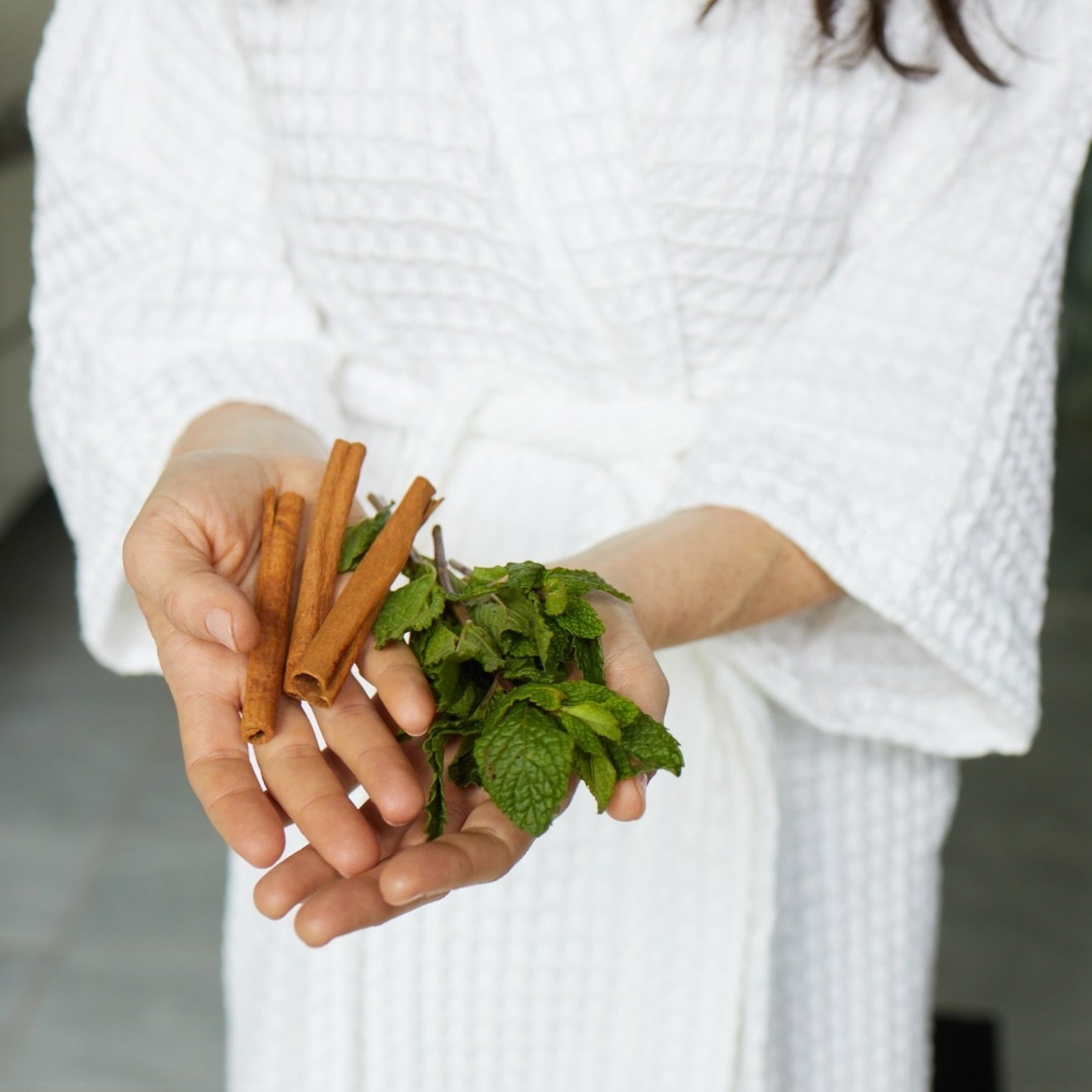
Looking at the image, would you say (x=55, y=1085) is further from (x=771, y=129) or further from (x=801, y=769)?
(x=771, y=129)

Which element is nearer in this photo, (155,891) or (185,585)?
(185,585)

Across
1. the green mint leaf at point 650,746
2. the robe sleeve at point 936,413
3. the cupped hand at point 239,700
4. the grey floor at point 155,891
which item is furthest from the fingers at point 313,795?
the grey floor at point 155,891

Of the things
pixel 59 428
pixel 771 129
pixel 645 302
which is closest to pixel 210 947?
pixel 59 428

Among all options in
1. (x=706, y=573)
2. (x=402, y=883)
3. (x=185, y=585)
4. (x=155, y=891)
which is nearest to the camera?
(x=402, y=883)

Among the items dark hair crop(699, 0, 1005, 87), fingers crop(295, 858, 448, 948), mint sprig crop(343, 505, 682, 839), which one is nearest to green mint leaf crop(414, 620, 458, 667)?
mint sprig crop(343, 505, 682, 839)

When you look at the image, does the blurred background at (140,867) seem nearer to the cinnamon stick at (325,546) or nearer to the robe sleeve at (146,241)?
the robe sleeve at (146,241)

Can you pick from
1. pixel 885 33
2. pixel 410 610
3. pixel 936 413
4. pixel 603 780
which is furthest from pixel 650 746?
pixel 885 33

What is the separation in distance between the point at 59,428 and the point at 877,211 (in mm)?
519

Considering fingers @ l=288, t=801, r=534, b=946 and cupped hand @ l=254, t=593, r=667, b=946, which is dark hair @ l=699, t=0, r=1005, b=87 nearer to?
cupped hand @ l=254, t=593, r=667, b=946

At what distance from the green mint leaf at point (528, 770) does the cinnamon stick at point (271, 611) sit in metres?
0.09

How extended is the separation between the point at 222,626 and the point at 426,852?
0.14 m

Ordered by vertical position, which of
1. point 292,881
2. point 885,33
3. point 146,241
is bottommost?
point 292,881

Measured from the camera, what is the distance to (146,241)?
2.67 ft

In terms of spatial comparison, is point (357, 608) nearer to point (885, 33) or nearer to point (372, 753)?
point (372, 753)
